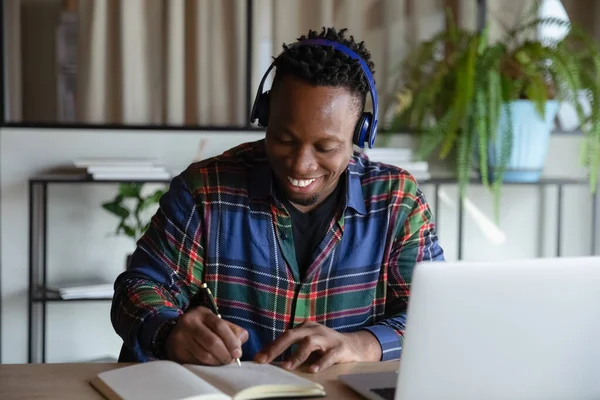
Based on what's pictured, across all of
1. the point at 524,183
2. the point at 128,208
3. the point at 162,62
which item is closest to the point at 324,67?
the point at 128,208

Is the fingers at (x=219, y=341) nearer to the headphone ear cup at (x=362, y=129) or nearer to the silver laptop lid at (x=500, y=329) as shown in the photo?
the silver laptop lid at (x=500, y=329)

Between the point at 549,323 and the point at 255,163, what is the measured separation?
0.83 metres

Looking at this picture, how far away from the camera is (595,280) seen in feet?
3.33

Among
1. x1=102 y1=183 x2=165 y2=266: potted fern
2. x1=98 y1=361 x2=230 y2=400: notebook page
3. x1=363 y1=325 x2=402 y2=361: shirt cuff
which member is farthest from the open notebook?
x1=102 y1=183 x2=165 y2=266: potted fern

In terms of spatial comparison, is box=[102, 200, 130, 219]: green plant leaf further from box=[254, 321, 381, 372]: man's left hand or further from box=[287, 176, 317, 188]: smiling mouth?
box=[254, 321, 381, 372]: man's left hand

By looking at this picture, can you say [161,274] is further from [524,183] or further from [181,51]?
[524,183]

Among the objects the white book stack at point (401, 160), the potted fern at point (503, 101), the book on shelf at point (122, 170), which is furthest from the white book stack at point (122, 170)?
the potted fern at point (503, 101)

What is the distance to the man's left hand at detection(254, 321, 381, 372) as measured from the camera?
4.38 feet

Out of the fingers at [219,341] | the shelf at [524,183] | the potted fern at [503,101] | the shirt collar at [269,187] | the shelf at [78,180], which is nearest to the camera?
the fingers at [219,341]

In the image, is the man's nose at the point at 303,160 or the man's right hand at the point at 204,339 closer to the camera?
the man's right hand at the point at 204,339

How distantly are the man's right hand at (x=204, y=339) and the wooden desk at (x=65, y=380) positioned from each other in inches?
3.8

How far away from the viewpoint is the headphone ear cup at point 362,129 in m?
1.60

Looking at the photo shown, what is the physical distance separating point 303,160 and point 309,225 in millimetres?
203

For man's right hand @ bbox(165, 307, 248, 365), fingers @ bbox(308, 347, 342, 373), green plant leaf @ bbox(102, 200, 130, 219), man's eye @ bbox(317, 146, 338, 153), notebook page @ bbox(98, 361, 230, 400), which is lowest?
fingers @ bbox(308, 347, 342, 373)
